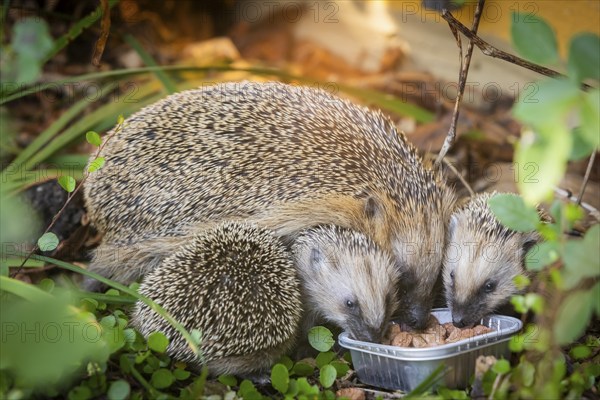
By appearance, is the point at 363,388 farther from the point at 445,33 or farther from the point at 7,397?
the point at 445,33

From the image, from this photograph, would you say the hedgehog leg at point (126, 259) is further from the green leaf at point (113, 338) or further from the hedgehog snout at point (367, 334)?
the hedgehog snout at point (367, 334)

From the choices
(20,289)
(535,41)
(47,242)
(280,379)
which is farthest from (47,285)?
(535,41)

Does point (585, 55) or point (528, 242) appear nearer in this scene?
point (585, 55)

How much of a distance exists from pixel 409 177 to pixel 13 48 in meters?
2.66

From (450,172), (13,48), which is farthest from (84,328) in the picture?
(450,172)

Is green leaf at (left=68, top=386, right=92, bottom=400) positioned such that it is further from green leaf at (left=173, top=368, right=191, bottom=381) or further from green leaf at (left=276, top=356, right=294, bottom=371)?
green leaf at (left=276, top=356, right=294, bottom=371)

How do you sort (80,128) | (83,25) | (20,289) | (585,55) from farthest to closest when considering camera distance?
1. (80,128)
2. (83,25)
3. (20,289)
4. (585,55)

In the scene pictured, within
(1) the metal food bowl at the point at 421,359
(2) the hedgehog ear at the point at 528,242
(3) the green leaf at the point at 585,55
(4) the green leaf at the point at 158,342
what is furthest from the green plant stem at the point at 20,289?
(2) the hedgehog ear at the point at 528,242

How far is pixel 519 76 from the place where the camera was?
7.20m

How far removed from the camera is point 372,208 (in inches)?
182

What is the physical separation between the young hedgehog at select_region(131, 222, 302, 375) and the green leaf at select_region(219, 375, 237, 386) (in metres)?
0.05

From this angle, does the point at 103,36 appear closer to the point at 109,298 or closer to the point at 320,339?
the point at 109,298

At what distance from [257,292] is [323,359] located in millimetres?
578

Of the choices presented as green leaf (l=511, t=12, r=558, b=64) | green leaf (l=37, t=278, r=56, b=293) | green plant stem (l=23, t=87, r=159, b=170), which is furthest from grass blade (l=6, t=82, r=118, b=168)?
green leaf (l=511, t=12, r=558, b=64)
